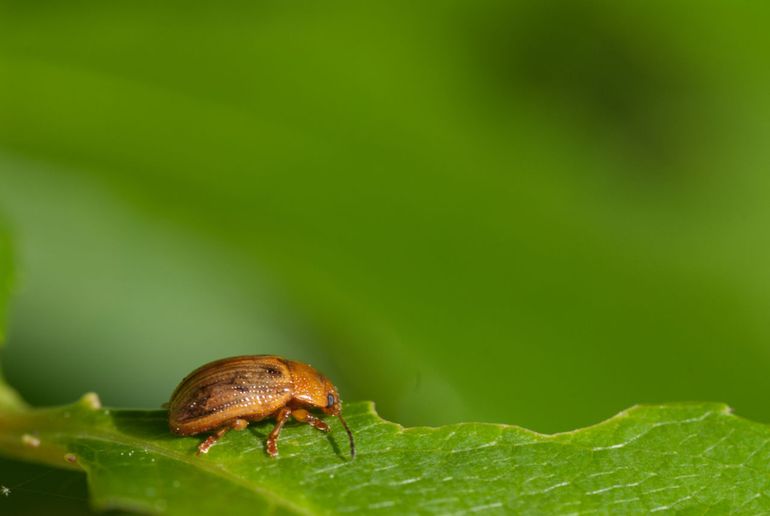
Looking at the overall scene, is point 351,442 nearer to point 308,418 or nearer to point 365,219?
point 308,418

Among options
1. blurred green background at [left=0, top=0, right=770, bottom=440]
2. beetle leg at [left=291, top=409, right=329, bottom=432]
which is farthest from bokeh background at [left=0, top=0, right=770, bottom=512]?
beetle leg at [left=291, top=409, right=329, bottom=432]

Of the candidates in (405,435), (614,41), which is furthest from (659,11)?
(405,435)

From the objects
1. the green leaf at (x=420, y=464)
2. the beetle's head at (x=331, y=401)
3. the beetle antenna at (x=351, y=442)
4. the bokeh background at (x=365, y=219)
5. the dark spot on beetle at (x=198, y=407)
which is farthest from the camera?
the bokeh background at (x=365, y=219)

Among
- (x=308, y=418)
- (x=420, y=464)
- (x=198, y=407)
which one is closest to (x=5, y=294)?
(x=198, y=407)

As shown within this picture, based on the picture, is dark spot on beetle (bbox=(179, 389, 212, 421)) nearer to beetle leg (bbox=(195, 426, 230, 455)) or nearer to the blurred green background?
beetle leg (bbox=(195, 426, 230, 455))

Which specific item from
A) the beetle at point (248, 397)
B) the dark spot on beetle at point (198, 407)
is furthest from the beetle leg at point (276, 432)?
the dark spot on beetle at point (198, 407)

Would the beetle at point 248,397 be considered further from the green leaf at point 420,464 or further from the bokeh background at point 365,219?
the bokeh background at point 365,219
